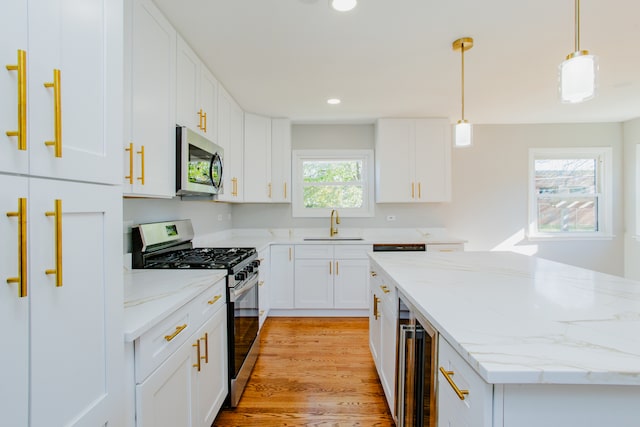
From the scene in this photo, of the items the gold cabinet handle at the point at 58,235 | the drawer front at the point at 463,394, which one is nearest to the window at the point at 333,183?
the drawer front at the point at 463,394

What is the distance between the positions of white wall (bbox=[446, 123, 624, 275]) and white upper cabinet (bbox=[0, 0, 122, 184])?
409 cm

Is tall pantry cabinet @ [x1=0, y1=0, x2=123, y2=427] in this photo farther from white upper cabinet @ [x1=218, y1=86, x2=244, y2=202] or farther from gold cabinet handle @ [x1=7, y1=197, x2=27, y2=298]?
white upper cabinet @ [x1=218, y1=86, x2=244, y2=202]

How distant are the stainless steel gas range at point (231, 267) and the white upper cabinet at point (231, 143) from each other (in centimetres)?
61

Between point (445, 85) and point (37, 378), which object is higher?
point (445, 85)

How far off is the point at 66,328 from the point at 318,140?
12.1ft

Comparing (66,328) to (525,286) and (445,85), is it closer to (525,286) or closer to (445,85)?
(525,286)

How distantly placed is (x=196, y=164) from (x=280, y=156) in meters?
1.83

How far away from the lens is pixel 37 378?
0.66 m

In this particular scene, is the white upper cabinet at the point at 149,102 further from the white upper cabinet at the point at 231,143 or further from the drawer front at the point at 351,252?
the drawer front at the point at 351,252

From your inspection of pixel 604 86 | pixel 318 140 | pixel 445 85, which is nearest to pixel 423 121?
pixel 445 85

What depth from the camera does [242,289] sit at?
2.02 meters

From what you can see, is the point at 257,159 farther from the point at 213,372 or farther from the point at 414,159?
the point at 213,372

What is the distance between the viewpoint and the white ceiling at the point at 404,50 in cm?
→ 177

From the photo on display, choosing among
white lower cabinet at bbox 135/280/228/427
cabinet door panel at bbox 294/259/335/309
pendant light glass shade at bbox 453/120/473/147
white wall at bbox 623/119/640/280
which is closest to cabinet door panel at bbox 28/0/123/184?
white lower cabinet at bbox 135/280/228/427
